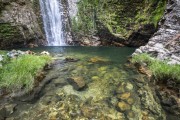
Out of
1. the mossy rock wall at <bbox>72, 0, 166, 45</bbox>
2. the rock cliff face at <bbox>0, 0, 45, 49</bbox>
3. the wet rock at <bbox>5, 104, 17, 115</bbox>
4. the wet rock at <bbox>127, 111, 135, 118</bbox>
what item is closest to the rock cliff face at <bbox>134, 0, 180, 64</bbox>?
the wet rock at <bbox>127, 111, 135, 118</bbox>

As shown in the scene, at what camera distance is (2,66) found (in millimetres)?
7465

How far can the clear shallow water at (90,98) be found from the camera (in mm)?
5156

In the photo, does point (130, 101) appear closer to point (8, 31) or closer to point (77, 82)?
point (77, 82)

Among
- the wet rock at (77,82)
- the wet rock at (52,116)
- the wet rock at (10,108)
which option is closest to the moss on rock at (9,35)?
the wet rock at (77,82)

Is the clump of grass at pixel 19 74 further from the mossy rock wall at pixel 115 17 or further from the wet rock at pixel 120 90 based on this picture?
the mossy rock wall at pixel 115 17

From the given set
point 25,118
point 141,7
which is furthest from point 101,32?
point 25,118

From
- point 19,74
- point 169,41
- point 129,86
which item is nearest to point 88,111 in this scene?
point 129,86

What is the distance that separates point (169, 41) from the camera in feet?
33.6

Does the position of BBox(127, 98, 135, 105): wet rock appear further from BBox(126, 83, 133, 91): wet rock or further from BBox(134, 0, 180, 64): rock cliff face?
BBox(134, 0, 180, 64): rock cliff face

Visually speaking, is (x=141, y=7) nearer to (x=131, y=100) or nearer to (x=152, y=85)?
(x=152, y=85)

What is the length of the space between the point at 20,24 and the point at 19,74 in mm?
10393

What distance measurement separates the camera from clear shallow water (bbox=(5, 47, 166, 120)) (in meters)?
5.16

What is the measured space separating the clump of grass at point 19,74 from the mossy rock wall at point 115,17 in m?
10.9

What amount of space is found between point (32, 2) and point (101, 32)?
606 cm
